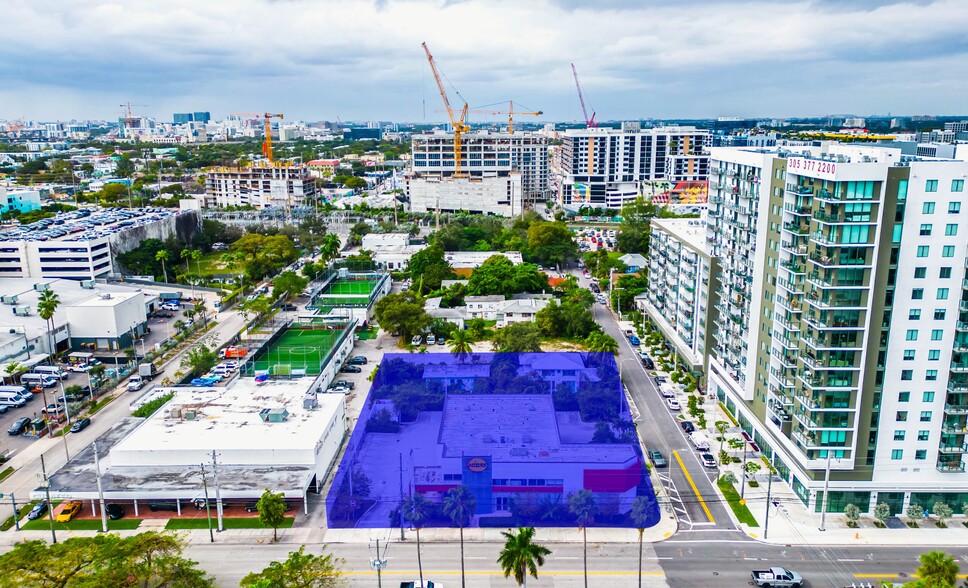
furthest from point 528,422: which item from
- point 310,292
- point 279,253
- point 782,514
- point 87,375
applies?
point 279,253

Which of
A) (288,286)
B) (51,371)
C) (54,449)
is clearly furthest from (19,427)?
(288,286)

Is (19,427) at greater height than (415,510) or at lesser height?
lesser

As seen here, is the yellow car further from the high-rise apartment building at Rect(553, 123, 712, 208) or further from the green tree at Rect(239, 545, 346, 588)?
the high-rise apartment building at Rect(553, 123, 712, 208)

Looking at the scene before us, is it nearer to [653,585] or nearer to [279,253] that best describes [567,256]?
[279,253]

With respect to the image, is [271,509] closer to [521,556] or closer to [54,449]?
[521,556]

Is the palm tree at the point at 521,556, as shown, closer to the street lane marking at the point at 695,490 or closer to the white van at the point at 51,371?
the street lane marking at the point at 695,490

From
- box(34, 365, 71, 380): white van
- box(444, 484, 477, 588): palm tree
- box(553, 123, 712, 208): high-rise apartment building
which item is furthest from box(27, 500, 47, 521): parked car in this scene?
box(553, 123, 712, 208): high-rise apartment building
